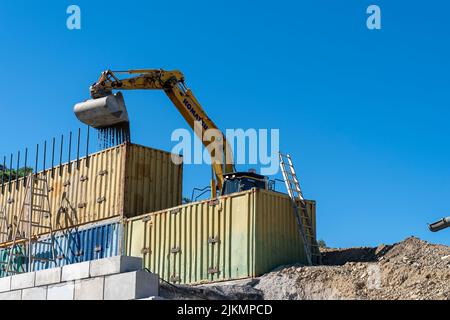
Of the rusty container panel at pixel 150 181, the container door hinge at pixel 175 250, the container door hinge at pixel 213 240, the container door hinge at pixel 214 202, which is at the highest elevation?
the rusty container panel at pixel 150 181

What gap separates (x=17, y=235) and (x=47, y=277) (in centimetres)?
1121

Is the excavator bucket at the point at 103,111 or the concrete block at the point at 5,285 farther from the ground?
the excavator bucket at the point at 103,111

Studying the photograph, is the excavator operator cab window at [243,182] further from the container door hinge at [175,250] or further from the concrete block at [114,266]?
the concrete block at [114,266]

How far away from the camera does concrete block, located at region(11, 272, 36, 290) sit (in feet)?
60.1

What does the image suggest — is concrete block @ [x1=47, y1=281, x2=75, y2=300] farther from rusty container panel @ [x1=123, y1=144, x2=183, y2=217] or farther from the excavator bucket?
the excavator bucket

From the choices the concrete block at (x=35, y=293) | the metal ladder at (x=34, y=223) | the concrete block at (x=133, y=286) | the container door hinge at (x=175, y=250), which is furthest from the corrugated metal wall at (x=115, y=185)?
the concrete block at (x=133, y=286)

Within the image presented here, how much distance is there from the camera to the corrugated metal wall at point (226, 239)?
832 inches

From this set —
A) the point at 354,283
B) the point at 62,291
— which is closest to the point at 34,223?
the point at 62,291

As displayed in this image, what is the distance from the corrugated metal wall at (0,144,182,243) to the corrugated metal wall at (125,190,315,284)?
260cm

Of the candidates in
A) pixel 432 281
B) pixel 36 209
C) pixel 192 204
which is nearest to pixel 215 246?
pixel 192 204

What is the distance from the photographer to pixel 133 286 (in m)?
15.5

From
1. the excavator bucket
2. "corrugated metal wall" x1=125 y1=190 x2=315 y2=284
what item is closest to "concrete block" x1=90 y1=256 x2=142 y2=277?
"corrugated metal wall" x1=125 y1=190 x2=315 y2=284

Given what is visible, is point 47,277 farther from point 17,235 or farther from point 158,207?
point 17,235

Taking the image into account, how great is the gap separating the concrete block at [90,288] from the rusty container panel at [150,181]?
8.61m
